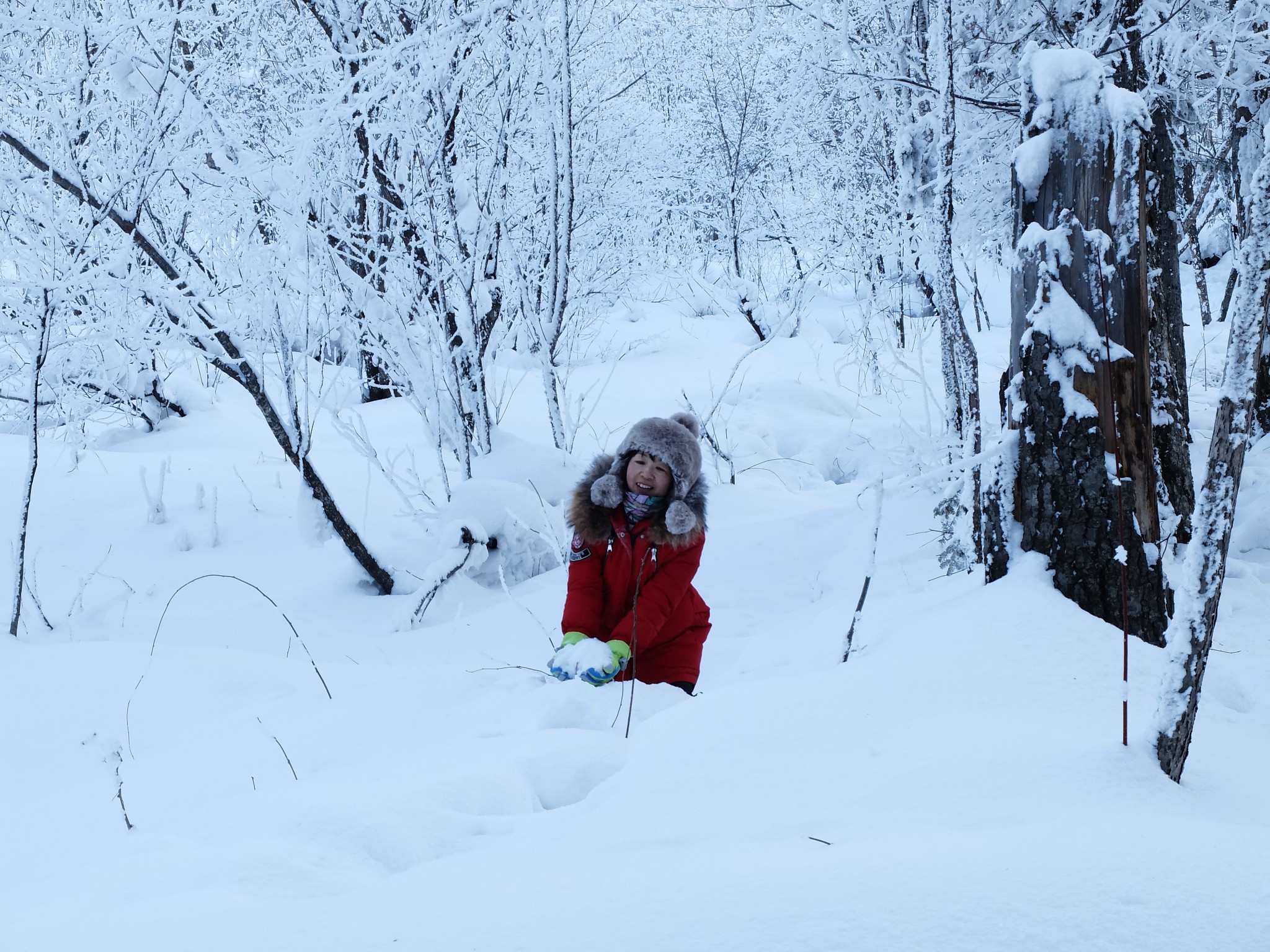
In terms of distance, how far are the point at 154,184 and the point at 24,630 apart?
217cm

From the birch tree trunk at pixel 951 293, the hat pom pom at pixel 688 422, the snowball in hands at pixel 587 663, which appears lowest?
the snowball in hands at pixel 587 663

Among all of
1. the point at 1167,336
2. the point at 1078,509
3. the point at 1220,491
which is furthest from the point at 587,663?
the point at 1167,336

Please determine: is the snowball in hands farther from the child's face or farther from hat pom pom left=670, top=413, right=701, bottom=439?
hat pom pom left=670, top=413, right=701, bottom=439

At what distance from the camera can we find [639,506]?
315cm

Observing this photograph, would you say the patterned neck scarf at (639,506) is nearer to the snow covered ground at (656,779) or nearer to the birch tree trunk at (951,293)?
the snow covered ground at (656,779)

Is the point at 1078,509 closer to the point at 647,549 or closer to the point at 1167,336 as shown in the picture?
the point at 647,549

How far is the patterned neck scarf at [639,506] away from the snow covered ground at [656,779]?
2.09 feet

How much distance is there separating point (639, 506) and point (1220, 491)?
6.63 feet

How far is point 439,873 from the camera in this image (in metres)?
1.30

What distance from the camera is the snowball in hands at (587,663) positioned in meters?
2.76

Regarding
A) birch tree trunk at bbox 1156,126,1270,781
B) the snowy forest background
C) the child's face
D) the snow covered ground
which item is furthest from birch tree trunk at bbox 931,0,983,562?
birch tree trunk at bbox 1156,126,1270,781

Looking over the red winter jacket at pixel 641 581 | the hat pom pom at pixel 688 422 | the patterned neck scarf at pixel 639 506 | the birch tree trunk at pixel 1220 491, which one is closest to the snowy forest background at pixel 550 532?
the birch tree trunk at pixel 1220 491

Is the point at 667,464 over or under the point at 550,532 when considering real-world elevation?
over

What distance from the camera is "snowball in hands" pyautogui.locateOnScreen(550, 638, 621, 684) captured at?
2760 mm
